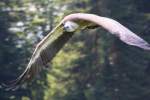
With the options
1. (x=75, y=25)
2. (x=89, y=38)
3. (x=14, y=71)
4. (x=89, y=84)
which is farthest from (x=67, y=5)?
(x=75, y=25)

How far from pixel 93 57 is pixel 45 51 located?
20140 millimetres

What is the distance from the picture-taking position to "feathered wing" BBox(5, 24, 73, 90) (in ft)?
15.8

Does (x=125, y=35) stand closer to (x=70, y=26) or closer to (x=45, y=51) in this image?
(x=70, y=26)

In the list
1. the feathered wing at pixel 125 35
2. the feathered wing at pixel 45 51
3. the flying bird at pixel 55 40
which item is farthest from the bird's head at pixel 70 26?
the feathered wing at pixel 125 35

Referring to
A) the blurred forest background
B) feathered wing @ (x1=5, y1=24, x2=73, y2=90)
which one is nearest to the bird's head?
feathered wing @ (x1=5, y1=24, x2=73, y2=90)

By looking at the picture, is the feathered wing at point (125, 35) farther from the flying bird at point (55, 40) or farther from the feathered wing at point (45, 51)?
the feathered wing at point (45, 51)

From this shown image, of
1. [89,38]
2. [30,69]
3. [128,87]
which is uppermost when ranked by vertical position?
[30,69]

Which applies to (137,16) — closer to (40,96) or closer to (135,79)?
(135,79)

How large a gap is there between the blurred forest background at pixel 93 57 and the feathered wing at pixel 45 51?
688 inches

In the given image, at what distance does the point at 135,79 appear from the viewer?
979 inches

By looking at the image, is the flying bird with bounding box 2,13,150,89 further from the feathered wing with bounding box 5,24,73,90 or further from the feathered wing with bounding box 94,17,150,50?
the feathered wing with bounding box 94,17,150,50

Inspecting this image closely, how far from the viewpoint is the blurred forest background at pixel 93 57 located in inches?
938

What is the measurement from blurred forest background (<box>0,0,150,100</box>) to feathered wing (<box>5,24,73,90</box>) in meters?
17.5

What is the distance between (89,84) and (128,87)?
1.47 meters
